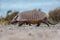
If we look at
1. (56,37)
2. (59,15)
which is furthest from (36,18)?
(59,15)

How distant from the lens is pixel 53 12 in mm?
19109

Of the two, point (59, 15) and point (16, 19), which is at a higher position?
point (16, 19)

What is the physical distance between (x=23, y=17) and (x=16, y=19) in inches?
17.2

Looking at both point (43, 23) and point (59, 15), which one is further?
point (59, 15)

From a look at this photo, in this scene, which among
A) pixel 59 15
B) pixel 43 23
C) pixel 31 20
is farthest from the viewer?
pixel 59 15

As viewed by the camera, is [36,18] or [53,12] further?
[53,12]

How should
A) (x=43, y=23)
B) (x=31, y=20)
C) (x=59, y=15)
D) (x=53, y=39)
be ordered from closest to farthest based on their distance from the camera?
(x=53, y=39) < (x=31, y=20) < (x=43, y=23) < (x=59, y=15)

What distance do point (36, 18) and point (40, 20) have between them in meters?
0.30

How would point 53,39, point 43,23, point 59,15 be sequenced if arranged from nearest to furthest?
point 53,39
point 43,23
point 59,15

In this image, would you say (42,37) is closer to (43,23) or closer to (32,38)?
(32,38)

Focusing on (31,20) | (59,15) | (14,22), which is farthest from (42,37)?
(59,15)

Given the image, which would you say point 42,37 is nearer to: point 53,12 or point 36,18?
Result: point 36,18

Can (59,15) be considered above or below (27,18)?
below

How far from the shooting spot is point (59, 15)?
18.2m
